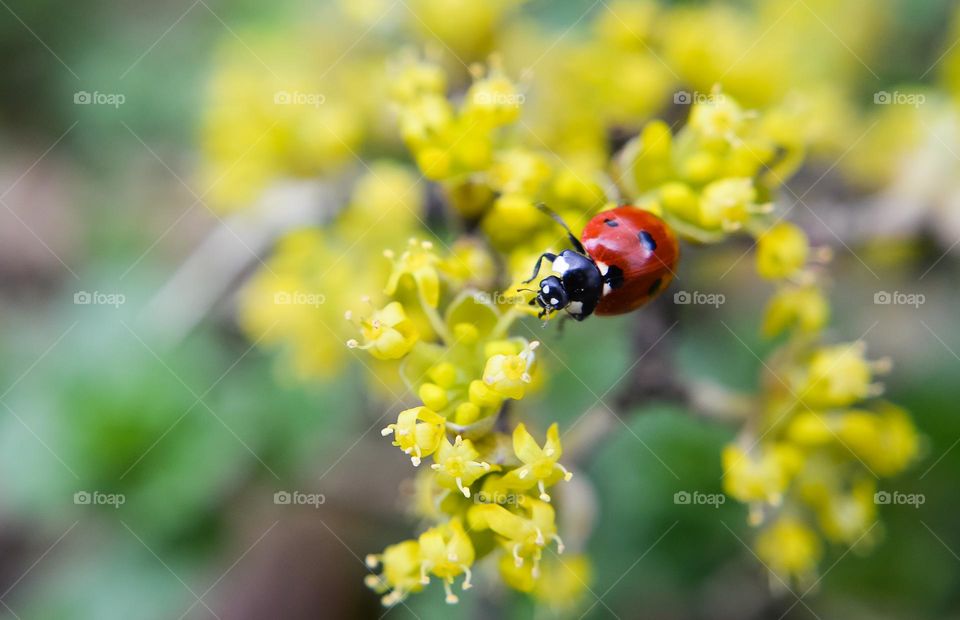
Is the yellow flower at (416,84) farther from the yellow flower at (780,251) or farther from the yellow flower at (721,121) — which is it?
the yellow flower at (780,251)

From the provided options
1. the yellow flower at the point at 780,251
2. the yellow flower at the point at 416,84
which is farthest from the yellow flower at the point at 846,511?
the yellow flower at the point at 416,84

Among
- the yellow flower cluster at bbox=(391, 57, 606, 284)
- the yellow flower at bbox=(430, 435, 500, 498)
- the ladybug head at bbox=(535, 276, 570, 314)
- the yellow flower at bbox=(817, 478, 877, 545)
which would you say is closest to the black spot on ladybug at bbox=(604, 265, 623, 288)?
the ladybug head at bbox=(535, 276, 570, 314)

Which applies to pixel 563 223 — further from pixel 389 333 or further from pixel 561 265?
pixel 389 333

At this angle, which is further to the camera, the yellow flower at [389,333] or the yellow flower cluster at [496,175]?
the yellow flower cluster at [496,175]

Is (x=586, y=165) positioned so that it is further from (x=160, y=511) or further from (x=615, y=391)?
(x=160, y=511)

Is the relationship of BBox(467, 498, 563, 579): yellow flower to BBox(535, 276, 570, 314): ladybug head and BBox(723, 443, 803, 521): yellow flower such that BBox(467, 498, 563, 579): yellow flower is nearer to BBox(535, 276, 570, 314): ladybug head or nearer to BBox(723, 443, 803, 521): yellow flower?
BBox(535, 276, 570, 314): ladybug head

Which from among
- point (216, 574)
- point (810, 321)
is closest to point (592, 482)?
point (810, 321)
